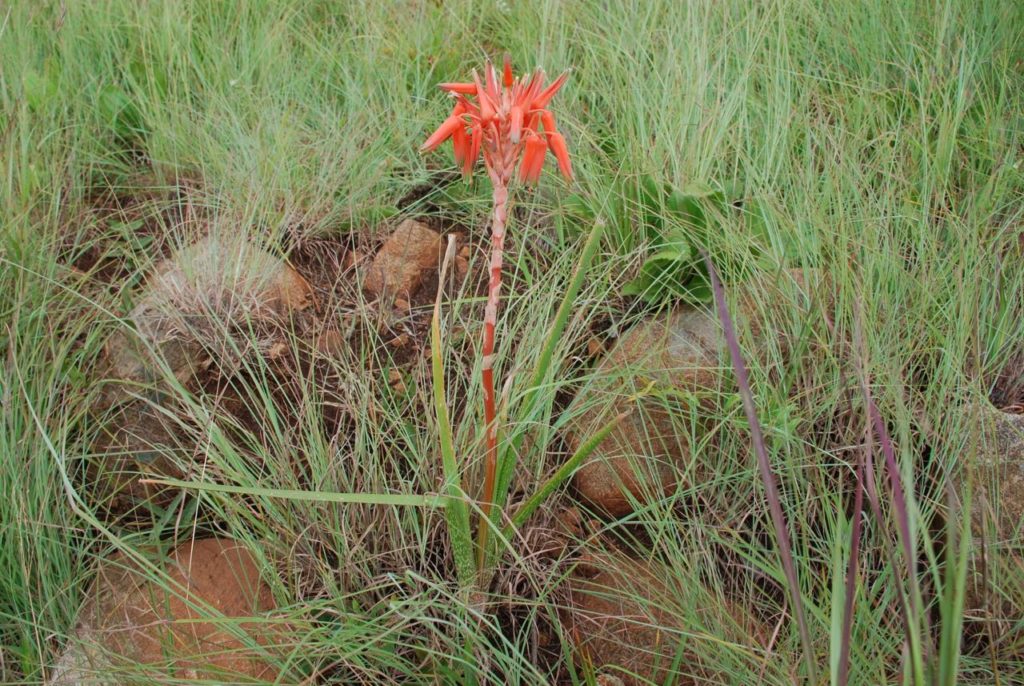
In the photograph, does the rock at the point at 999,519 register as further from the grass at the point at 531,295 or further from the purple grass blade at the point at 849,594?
the purple grass blade at the point at 849,594

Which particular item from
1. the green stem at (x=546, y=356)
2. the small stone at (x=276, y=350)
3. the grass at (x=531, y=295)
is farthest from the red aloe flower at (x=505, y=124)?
Result: the small stone at (x=276, y=350)

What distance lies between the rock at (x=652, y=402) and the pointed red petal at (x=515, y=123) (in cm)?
72

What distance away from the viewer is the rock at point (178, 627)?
1.70 m

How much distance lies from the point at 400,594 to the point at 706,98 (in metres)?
1.90

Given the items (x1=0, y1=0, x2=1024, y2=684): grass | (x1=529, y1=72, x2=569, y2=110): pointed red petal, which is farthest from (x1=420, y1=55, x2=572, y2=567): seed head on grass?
(x1=0, y1=0, x2=1024, y2=684): grass

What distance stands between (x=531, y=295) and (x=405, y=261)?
515 millimetres

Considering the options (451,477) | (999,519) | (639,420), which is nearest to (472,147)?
(451,477)

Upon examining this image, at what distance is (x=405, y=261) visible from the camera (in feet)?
8.65

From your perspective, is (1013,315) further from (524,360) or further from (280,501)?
(280,501)

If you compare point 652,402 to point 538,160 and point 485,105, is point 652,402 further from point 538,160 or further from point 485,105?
point 485,105

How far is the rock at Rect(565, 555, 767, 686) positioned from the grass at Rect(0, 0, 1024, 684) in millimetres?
37

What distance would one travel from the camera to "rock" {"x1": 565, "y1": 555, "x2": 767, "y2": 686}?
172 centimetres

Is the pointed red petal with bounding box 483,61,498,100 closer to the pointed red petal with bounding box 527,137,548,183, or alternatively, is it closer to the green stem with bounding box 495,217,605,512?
the pointed red petal with bounding box 527,137,548,183

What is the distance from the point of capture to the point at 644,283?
7.88ft
